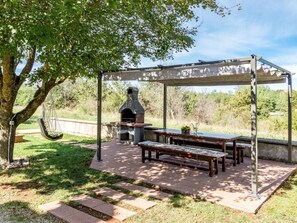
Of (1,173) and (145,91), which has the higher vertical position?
(145,91)

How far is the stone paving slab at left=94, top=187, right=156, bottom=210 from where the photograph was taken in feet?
14.5

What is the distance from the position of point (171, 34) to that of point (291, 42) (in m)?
20.4

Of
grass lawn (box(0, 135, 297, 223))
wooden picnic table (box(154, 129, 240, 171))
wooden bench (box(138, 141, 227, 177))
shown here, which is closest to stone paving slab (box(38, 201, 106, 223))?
grass lawn (box(0, 135, 297, 223))

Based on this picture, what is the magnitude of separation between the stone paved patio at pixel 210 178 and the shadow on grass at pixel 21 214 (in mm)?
2408

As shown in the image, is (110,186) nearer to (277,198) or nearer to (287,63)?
(277,198)

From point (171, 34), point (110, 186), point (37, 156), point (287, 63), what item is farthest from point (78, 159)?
point (287, 63)

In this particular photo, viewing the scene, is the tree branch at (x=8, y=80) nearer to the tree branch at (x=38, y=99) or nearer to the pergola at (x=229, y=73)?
the tree branch at (x=38, y=99)

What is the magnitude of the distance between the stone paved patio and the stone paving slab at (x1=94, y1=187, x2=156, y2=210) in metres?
0.86

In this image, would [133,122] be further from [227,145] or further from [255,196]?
[255,196]

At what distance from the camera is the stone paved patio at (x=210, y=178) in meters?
4.78

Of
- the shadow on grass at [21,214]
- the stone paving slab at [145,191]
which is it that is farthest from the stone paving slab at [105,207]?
the stone paving slab at [145,191]

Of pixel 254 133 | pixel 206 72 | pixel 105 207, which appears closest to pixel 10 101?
pixel 105 207

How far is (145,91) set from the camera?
2031 cm

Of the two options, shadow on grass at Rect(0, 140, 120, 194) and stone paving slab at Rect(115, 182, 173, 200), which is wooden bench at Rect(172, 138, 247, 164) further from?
stone paving slab at Rect(115, 182, 173, 200)
